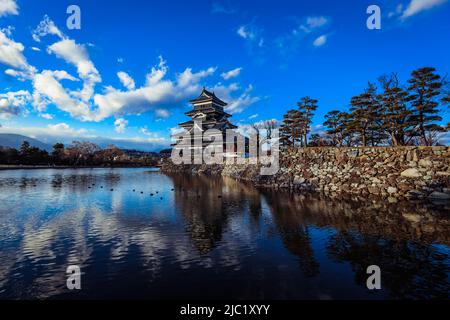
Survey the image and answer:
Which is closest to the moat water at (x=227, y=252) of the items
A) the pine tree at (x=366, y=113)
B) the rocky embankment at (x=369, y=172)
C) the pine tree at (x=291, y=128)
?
the rocky embankment at (x=369, y=172)

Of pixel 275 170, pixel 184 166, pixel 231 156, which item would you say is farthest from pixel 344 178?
pixel 184 166

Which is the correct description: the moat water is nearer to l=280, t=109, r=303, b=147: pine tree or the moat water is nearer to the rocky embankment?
the rocky embankment

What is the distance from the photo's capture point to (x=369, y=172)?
18.4 m

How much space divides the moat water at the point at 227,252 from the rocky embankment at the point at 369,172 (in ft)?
11.6

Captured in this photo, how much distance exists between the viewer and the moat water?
5277 millimetres

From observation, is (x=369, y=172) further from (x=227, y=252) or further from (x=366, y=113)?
(x=227, y=252)

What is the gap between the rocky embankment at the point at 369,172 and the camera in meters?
15.8

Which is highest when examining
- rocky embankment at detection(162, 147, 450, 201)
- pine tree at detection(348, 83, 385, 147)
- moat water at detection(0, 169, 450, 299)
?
pine tree at detection(348, 83, 385, 147)

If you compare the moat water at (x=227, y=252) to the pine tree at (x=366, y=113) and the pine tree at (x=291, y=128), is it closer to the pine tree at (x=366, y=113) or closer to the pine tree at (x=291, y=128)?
the pine tree at (x=366, y=113)

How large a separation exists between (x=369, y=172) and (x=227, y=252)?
1595cm

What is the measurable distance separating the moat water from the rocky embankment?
11.6 feet

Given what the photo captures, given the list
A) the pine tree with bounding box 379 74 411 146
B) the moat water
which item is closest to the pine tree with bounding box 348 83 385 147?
the pine tree with bounding box 379 74 411 146

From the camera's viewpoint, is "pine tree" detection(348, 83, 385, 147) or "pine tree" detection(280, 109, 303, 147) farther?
"pine tree" detection(280, 109, 303, 147)

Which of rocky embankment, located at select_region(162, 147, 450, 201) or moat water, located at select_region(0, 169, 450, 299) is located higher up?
rocky embankment, located at select_region(162, 147, 450, 201)
